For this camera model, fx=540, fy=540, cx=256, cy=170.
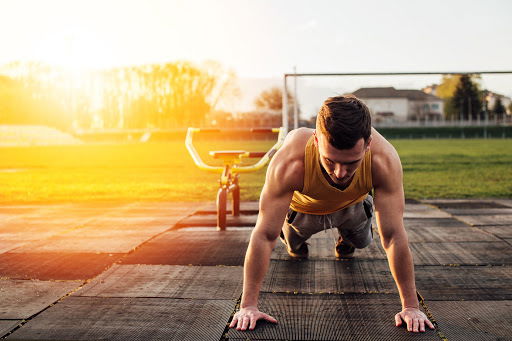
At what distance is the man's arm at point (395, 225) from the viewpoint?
2.50 meters

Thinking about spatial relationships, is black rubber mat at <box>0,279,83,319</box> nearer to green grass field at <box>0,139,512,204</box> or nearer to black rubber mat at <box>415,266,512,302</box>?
black rubber mat at <box>415,266,512,302</box>

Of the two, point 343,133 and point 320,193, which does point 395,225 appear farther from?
point 343,133

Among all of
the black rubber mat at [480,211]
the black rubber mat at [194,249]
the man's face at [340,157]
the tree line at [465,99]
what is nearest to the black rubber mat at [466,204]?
the black rubber mat at [480,211]

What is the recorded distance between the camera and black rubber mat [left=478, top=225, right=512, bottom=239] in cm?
470

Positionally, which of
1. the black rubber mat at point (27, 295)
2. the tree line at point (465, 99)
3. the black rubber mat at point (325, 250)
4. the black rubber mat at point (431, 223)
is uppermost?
the tree line at point (465, 99)

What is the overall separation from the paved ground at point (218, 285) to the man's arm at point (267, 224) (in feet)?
0.35

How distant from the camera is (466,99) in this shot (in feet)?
53.0

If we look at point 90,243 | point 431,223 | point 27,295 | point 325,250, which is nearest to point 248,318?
point 27,295

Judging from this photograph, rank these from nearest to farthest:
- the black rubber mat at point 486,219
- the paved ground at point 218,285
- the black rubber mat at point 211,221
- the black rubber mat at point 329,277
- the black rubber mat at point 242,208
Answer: the paved ground at point 218,285
the black rubber mat at point 329,277
the black rubber mat at point 486,219
the black rubber mat at point 211,221
the black rubber mat at point 242,208

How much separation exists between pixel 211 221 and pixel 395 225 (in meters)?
3.43

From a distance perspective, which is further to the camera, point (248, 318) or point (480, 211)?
point (480, 211)

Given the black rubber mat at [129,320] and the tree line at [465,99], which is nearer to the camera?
the black rubber mat at [129,320]

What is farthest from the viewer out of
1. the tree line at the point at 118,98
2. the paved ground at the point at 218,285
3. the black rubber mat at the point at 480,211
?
the tree line at the point at 118,98

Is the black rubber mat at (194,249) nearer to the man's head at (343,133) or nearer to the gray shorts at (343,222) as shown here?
the gray shorts at (343,222)
